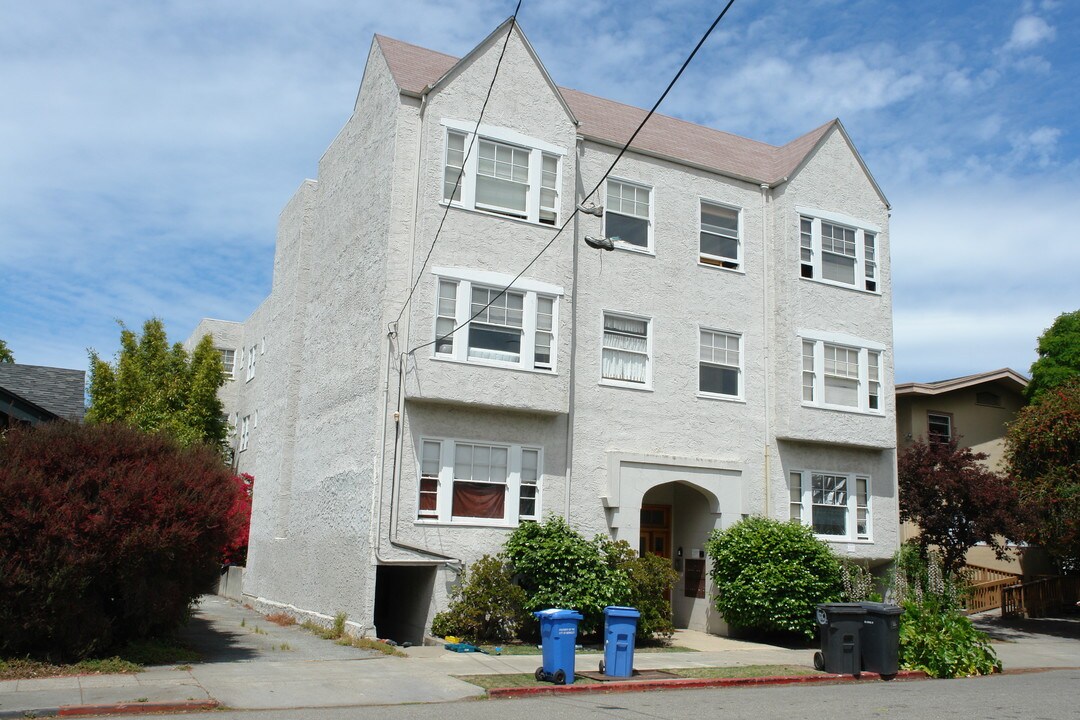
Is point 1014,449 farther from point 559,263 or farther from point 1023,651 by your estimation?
point 559,263

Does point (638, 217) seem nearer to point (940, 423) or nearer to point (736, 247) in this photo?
point (736, 247)

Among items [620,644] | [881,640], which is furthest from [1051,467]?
[620,644]

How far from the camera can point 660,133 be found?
23.6 m

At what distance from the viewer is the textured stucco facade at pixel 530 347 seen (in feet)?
61.9

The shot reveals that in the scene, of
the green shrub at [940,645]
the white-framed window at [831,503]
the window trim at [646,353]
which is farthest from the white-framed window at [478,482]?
the green shrub at [940,645]

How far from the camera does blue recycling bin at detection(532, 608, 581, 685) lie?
14.1m

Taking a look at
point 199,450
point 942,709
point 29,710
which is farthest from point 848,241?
point 29,710

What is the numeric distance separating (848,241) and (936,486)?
20.3 ft

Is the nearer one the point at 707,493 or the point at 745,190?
the point at 707,493

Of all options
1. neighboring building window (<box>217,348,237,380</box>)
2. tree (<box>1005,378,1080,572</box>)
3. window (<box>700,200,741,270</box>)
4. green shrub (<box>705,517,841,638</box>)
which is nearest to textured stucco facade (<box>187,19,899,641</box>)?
window (<box>700,200,741,270</box>)

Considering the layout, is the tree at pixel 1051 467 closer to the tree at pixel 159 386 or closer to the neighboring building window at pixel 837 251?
the neighboring building window at pixel 837 251

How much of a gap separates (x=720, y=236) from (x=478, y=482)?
→ 847cm

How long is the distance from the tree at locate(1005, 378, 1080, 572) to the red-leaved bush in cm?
1806

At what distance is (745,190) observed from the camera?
2375 cm
